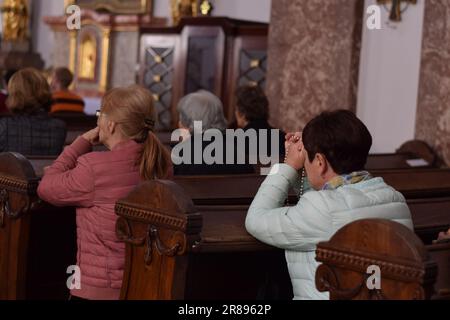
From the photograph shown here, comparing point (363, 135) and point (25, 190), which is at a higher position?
point (363, 135)

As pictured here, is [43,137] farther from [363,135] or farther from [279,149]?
[363,135]

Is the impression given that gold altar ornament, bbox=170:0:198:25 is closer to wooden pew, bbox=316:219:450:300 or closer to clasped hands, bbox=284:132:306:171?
clasped hands, bbox=284:132:306:171

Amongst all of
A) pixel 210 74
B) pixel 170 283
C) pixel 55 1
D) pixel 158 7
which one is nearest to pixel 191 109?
pixel 170 283

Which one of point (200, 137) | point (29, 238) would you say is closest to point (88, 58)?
point (200, 137)

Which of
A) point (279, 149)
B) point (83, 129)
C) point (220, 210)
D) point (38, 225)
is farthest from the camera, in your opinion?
point (83, 129)

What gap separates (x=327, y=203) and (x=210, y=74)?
8174 millimetres

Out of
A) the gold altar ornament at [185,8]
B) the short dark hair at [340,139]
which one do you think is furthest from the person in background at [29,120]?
the gold altar ornament at [185,8]

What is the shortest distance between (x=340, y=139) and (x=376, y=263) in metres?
0.57

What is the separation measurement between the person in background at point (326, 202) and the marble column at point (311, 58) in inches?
189

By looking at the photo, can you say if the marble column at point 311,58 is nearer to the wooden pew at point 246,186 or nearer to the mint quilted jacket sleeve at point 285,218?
the wooden pew at point 246,186

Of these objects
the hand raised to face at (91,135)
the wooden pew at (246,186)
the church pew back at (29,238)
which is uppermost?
the hand raised to face at (91,135)

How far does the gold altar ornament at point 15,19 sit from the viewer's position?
17.4 m

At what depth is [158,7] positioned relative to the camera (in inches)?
602

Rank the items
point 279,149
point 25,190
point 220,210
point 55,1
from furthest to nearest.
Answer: point 55,1
point 279,149
point 25,190
point 220,210
